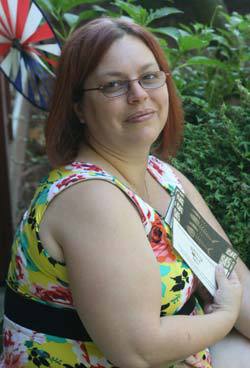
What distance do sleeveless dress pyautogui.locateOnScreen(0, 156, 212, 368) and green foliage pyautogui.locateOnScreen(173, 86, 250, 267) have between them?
0.62 metres

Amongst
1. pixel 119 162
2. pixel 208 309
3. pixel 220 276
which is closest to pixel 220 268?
pixel 220 276

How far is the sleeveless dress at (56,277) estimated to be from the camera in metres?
1.52

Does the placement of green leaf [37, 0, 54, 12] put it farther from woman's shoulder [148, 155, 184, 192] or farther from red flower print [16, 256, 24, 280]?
red flower print [16, 256, 24, 280]

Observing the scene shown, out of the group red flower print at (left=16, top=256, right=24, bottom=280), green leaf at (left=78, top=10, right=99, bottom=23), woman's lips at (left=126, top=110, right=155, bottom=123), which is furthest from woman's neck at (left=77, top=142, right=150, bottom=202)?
green leaf at (left=78, top=10, right=99, bottom=23)

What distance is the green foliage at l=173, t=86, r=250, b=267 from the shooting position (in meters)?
2.25

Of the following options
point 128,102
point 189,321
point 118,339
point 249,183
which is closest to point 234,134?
point 249,183

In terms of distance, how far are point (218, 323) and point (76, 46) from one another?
2.77 feet

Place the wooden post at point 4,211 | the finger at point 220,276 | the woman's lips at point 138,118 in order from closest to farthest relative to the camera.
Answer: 1. the woman's lips at point 138,118
2. the finger at point 220,276
3. the wooden post at point 4,211

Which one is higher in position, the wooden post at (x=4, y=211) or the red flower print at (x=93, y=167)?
the red flower print at (x=93, y=167)

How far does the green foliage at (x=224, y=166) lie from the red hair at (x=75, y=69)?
649 mm

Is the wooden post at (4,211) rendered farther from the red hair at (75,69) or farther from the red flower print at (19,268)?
the red flower print at (19,268)

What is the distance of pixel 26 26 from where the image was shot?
6.84 feet

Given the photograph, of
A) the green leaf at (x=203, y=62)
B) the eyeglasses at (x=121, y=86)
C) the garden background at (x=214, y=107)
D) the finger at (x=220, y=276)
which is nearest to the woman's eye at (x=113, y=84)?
the eyeglasses at (x=121, y=86)

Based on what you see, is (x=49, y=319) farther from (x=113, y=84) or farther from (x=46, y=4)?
(x=46, y=4)
